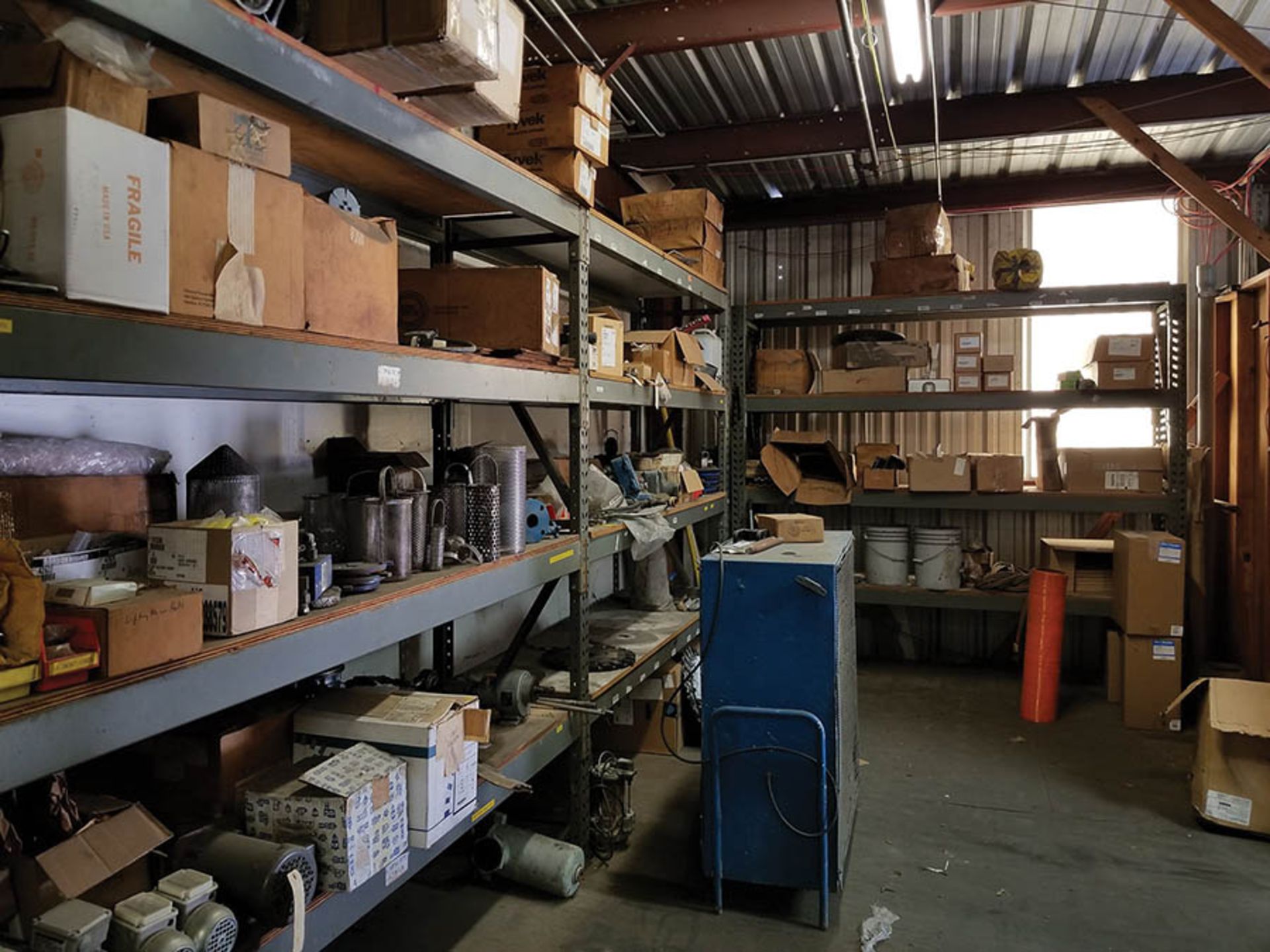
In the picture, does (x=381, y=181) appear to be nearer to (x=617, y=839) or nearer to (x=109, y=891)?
(x=109, y=891)

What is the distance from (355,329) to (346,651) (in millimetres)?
650

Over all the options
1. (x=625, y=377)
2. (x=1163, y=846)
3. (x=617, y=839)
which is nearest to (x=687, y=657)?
(x=617, y=839)

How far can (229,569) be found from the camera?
1.47 meters

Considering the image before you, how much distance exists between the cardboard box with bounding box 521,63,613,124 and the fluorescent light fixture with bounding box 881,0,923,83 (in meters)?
1.16

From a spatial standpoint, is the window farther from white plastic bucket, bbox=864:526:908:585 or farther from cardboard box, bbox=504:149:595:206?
cardboard box, bbox=504:149:595:206

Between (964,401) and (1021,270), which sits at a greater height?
(1021,270)

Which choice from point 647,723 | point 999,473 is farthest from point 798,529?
point 999,473

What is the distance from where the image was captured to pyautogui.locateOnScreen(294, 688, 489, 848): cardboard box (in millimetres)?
1873

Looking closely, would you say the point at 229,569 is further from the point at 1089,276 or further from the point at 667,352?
the point at 1089,276

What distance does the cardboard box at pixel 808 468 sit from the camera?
5512 millimetres

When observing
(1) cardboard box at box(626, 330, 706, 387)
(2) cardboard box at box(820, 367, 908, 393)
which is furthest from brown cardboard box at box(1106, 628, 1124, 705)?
(1) cardboard box at box(626, 330, 706, 387)

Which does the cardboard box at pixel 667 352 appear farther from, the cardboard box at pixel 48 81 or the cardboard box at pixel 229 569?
the cardboard box at pixel 48 81

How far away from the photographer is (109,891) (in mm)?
1421

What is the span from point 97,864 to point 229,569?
49 cm
